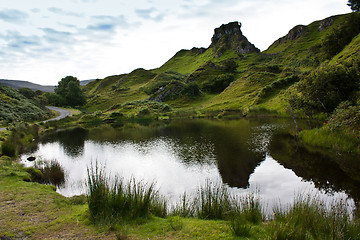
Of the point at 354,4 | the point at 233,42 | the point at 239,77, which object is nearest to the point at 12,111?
the point at 239,77

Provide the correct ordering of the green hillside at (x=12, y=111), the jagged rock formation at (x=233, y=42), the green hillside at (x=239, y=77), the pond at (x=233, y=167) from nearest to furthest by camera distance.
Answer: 1. the pond at (x=233, y=167)
2. the green hillside at (x=12, y=111)
3. the green hillside at (x=239, y=77)
4. the jagged rock formation at (x=233, y=42)

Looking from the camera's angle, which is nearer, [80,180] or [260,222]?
[260,222]

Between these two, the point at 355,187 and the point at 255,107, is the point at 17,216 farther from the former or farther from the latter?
the point at 255,107

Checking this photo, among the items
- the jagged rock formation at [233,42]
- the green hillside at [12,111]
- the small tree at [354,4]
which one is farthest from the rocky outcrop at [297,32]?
the green hillside at [12,111]

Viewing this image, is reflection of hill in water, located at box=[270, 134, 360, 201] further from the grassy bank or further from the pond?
the grassy bank

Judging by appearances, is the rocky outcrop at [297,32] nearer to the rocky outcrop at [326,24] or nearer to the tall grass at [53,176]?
the rocky outcrop at [326,24]

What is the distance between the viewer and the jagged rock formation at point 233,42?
173 meters

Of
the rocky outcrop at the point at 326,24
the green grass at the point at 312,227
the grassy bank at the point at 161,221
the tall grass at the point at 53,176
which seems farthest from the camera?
the rocky outcrop at the point at 326,24

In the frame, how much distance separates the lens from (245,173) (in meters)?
17.0

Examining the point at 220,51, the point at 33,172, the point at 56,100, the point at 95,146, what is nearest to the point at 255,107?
the point at 95,146

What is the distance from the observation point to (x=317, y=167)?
16.8m

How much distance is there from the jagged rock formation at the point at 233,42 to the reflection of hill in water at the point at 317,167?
16221 centimetres

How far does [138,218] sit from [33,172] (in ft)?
41.5

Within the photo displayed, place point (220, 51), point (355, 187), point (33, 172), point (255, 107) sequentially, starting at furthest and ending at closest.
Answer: point (220, 51) → point (255, 107) → point (33, 172) → point (355, 187)
